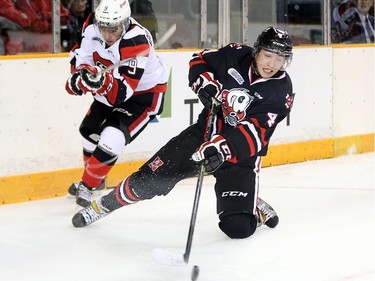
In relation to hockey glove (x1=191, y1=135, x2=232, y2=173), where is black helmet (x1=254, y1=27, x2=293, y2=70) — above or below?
above

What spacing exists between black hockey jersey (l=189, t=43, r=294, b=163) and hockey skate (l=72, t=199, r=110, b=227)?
52 centimetres

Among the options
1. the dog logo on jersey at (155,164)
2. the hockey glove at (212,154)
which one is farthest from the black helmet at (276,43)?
the dog logo on jersey at (155,164)

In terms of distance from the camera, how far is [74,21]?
492 centimetres

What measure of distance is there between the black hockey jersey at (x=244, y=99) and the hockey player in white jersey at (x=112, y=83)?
1.31ft

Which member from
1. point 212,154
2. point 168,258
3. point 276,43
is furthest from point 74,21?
point 168,258

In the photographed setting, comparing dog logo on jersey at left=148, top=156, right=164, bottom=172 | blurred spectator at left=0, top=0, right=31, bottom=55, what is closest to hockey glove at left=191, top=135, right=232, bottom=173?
dog logo on jersey at left=148, top=156, right=164, bottom=172

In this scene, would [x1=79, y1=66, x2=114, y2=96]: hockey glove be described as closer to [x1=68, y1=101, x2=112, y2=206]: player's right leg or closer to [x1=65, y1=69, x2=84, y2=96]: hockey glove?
[x1=65, y1=69, x2=84, y2=96]: hockey glove

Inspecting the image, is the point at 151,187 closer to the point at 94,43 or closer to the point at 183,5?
the point at 94,43

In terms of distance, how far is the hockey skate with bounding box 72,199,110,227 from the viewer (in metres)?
3.88

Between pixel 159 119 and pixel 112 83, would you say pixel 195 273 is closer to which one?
pixel 112 83

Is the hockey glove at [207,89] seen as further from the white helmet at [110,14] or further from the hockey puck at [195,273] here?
the hockey puck at [195,273]

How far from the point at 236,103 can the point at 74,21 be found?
1.53 meters

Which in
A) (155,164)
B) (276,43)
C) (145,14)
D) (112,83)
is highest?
(276,43)

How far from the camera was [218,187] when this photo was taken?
151 inches
